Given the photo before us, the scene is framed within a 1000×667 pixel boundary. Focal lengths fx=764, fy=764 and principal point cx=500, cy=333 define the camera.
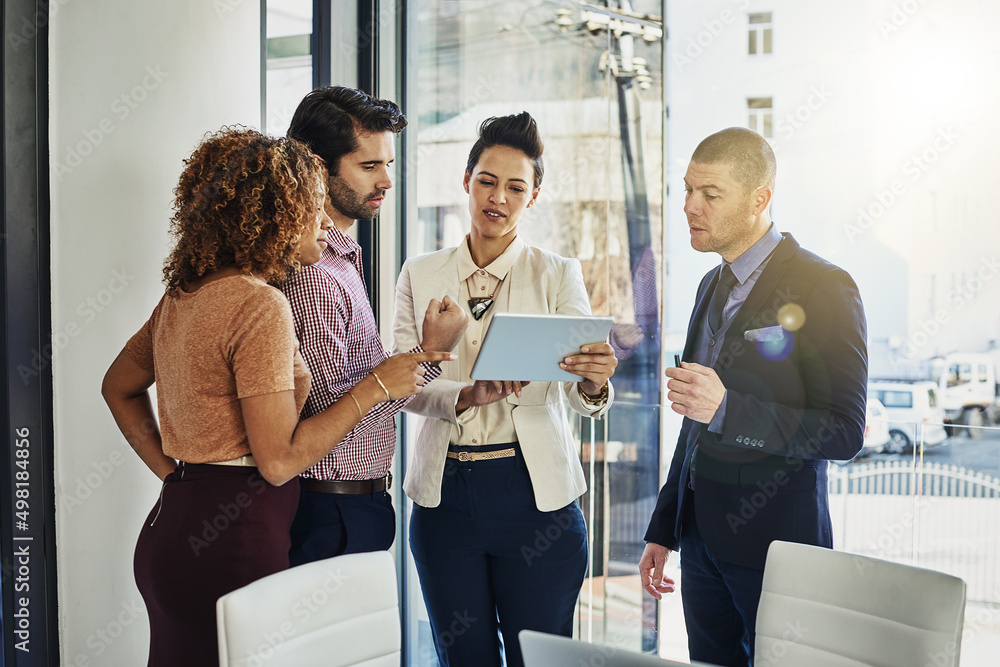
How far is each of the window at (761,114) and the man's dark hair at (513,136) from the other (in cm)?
119

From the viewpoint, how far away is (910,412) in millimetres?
2844

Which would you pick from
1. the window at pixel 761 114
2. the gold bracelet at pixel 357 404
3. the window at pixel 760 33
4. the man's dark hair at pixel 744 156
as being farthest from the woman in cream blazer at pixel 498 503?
the window at pixel 760 33

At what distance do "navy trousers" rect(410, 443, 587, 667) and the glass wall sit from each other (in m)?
1.27

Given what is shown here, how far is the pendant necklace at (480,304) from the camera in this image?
2211mm

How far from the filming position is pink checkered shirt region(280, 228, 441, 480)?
1748mm

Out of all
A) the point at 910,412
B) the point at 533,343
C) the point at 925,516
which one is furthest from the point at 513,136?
the point at 925,516

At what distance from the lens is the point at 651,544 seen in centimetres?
223

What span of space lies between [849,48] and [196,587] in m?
2.82

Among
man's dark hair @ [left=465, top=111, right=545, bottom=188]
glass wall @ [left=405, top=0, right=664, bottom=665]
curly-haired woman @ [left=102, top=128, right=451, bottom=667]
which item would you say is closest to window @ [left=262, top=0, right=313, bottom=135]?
glass wall @ [left=405, top=0, right=664, bottom=665]

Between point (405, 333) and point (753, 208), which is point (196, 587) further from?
point (753, 208)

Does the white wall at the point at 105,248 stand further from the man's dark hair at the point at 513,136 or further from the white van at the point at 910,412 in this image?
the white van at the point at 910,412

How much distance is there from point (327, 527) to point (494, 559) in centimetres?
53

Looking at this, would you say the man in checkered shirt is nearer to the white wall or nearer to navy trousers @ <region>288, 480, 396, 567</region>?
navy trousers @ <region>288, 480, 396, 567</region>

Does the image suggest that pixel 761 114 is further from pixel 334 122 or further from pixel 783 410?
pixel 334 122
